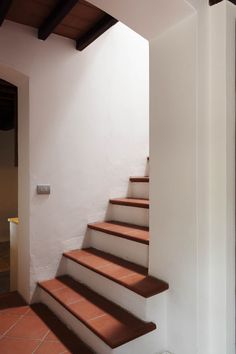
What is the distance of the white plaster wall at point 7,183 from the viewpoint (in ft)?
22.9

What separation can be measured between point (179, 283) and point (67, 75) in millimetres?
2123

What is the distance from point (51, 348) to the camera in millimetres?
1834

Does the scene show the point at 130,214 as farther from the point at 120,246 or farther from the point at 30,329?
the point at 30,329

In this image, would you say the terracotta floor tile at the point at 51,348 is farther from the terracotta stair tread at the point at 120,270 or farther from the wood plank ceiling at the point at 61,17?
the wood plank ceiling at the point at 61,17

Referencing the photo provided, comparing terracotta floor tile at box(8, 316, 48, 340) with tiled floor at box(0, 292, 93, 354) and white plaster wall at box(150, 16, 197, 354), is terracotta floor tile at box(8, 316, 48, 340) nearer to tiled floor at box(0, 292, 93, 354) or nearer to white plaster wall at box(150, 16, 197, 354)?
tiled floor at box(0, 292, 93, 354)

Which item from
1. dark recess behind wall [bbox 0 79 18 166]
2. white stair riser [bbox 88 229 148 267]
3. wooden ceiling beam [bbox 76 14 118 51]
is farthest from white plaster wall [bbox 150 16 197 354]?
dark recess behind wall [bbox 0 79 18 166]

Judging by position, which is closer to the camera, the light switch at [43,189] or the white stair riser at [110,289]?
the white stair riser at [110,289]

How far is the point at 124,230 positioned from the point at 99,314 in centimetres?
74

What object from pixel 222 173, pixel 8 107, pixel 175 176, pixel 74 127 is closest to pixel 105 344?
pixel 175 176

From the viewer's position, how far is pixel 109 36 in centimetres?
299

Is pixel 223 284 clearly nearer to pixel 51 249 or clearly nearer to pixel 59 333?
pixel 59 333

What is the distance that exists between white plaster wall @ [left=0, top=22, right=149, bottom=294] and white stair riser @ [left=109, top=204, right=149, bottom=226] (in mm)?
116

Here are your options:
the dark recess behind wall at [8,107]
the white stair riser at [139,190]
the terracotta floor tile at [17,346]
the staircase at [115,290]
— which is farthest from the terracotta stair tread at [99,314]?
the dark recess behind wall at [8,107]

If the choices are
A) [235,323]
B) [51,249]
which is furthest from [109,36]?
[235,323]
